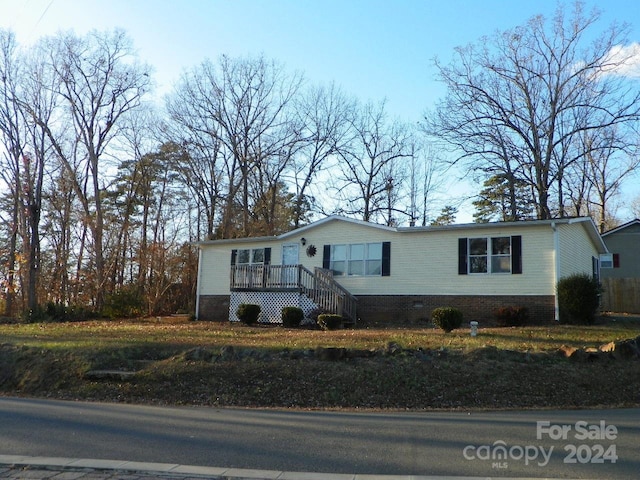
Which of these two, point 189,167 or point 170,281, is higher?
point 189,167

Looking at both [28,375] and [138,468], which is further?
[28,375]

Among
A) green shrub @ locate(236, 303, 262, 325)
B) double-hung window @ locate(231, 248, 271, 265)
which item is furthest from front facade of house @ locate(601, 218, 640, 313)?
green shrub @ locate(236, 303, 262, 325)

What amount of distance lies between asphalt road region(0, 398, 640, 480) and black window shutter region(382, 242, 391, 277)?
12771mm

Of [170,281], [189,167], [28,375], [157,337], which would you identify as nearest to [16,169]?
[189,167]

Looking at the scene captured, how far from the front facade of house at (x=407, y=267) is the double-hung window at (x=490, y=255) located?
1.3 inches

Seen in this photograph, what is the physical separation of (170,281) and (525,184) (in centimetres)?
1962

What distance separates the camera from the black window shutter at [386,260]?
73.3ft

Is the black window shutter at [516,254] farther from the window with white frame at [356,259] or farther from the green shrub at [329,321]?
the green shrub at [329,321]

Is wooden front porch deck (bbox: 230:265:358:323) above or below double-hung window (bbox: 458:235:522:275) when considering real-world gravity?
below

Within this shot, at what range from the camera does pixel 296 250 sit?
24828 mm

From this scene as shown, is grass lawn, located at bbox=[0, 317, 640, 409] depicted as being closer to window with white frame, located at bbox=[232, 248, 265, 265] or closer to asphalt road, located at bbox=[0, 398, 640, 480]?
asphalt road, located at bbox=[0, 398, 640, 480]

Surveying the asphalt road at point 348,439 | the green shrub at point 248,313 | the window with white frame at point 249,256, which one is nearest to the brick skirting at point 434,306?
the green shrub at point 248,313

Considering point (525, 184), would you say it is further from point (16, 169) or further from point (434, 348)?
point (16, 169)

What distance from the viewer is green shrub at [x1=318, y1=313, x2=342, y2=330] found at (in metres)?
20.1
